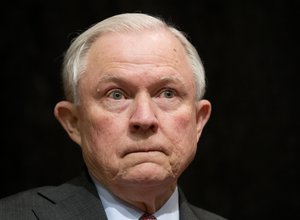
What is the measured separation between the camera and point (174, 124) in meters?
2.57

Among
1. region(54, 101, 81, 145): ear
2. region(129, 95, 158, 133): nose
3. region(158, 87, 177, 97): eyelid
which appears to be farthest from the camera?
region(54, 101, 81, 145): ear

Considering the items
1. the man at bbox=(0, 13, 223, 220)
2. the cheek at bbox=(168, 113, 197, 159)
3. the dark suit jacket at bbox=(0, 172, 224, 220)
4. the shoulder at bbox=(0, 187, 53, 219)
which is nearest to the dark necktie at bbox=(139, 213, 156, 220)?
the man at bbox=(0, 13, 223, 220)

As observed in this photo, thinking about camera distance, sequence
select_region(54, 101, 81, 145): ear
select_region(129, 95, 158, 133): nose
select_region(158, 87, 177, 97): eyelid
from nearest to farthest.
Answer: select_region(129, 95, 158, 133): nose → select_region(158, 87, 177, 97): eyelid → select_region(54, 101, 81, 145): ear

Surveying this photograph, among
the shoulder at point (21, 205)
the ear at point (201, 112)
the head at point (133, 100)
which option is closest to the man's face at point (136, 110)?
the head at point (133, 100)

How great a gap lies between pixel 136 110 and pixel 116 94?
0.11 m

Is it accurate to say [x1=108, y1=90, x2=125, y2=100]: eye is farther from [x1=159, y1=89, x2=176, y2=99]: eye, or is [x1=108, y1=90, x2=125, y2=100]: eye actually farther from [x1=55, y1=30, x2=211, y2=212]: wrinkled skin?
[x1=159, y1=89, x2=176, y2=99]: eye

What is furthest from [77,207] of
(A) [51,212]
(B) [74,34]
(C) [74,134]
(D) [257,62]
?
(D) [257,62]

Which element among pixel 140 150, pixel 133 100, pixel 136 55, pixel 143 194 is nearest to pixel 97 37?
pixel 136 55

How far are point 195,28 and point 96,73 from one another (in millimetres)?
1421

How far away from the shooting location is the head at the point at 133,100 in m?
2.50

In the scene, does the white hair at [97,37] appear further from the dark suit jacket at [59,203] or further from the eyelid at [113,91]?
the dark suit jacket at [59,203]

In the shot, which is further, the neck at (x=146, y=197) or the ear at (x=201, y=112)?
the ear at (x=201, y=112)

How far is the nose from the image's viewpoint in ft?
8.11

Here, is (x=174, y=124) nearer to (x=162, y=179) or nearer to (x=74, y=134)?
(x=162, y=179)
